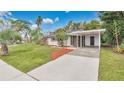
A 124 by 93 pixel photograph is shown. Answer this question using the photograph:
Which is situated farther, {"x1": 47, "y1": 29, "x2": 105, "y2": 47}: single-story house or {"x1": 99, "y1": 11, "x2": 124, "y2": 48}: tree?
{"x1": 47, "y1": 29, "x2": 105, "y2": 47}: single-story house

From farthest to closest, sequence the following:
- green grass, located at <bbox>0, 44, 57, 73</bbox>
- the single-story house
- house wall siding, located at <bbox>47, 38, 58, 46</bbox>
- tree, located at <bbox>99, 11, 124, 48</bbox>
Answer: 1. house wall siding, located at <bbox>47, 38, 58, 46</bbox>
2. the single-story house
3. tree, located at <bbox>99, 11, 124, 48</bbox>
4. green grass, located at <bbox>0, 44, 57, 73</bbox>

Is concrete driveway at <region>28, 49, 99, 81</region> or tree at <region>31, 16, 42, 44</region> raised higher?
tree at <region>31, 16, 42, 44</region>

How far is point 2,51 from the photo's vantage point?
12.8 m

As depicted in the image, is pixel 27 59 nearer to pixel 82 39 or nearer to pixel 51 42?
pixel 82 39

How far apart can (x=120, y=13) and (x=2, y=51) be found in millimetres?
11480

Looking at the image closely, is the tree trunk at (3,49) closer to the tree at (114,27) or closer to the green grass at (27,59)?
the green grass at (27,59)

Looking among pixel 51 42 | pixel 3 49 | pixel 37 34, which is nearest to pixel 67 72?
pixel 3 49

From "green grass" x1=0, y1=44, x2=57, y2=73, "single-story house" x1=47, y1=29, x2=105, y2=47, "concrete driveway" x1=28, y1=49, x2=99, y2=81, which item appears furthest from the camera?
"single-story house" x1=47, y1=29, x2=105, y2=47

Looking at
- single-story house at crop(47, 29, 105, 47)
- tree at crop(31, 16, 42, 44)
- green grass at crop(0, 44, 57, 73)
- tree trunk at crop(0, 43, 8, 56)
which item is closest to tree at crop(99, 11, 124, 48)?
single-story house at crop(47, 29, 105, 47)

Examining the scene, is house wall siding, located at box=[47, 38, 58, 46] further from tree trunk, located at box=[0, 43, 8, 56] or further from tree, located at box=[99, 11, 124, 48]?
tree trunk, located at box=[0, 43, 8, 56]

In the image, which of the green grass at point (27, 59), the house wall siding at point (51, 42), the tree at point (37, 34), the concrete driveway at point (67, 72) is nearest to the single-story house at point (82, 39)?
the house wall siding at point (51, 42)
